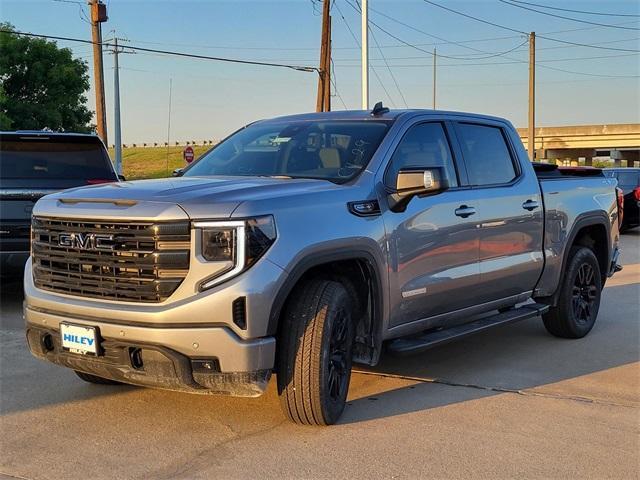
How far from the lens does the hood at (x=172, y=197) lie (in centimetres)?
391

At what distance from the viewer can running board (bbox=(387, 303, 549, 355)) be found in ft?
16.1

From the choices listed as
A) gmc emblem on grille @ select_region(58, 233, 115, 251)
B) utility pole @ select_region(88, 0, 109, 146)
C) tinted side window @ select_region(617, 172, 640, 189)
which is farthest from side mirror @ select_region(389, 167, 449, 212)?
utility pole @ select_region(88, 0, 109, 146)

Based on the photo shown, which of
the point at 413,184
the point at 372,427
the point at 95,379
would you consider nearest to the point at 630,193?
the point at 413,184

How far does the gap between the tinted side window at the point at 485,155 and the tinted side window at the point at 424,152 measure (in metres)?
0.24

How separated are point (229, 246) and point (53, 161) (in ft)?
16.8

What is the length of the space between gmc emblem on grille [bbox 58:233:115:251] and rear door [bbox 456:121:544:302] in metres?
2.75

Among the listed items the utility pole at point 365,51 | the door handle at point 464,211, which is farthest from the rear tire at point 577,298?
the utility pole at point 365,51

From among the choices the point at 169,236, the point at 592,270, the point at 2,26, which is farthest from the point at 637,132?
the point at 169,236

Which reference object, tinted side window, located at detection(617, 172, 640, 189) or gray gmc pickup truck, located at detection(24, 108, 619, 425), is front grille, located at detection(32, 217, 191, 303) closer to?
gray gmc pickup truck, located at detection(24, 108, 619, 425)

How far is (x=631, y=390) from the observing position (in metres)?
5.31

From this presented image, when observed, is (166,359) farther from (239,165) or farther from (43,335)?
(239,165)

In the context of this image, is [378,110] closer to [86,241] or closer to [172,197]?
[172,197]

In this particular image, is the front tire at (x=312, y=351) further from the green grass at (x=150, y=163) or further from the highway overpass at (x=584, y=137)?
the highway overpass at (x=584, y=137)

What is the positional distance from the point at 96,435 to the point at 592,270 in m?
4.99
